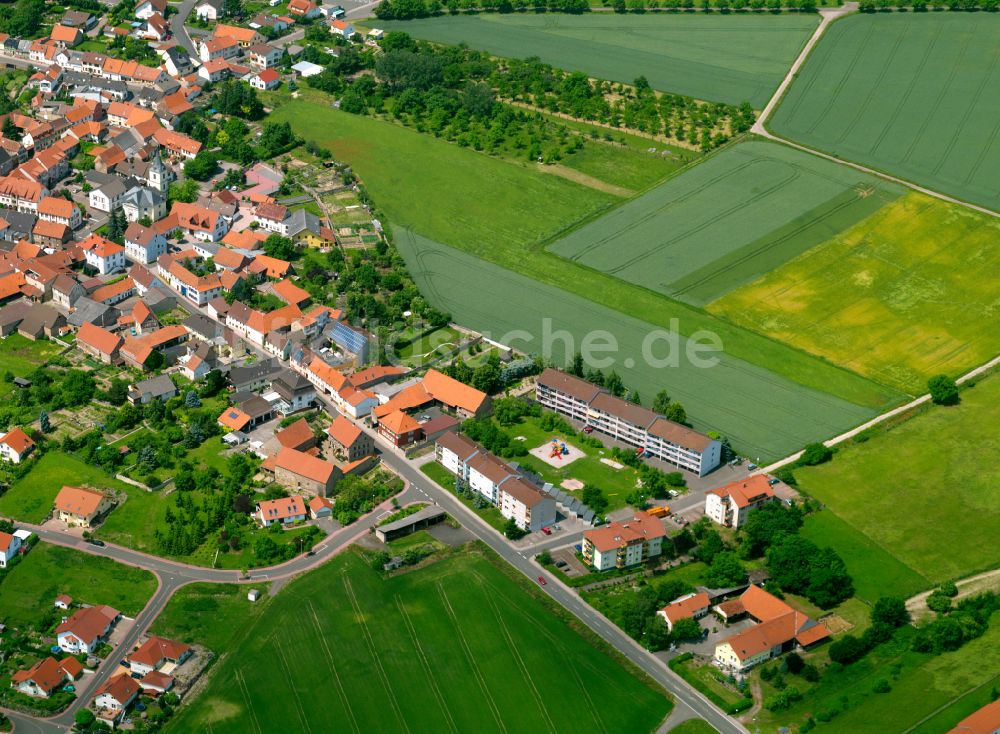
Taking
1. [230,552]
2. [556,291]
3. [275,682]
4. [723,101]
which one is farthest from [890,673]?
[723,101]

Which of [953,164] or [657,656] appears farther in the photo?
[953,164]

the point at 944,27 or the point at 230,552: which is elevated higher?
the point at 944,27

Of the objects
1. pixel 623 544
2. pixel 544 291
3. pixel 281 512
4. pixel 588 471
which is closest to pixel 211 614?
pixel 281 512

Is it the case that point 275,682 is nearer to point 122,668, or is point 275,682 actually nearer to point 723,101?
point 122,668

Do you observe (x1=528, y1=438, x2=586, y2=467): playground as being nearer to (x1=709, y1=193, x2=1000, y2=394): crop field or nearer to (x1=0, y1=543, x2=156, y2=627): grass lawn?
(x1=709, y1=193, x2=1000, y2=394): crop field

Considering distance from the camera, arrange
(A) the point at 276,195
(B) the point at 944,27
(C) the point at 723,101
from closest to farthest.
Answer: (A) the point at 276,195
(C) the point at 723,101
(B) the point at 944,27

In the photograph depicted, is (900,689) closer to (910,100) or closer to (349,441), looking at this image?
(349,441)

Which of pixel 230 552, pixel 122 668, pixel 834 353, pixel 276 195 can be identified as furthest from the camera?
pixel 276 195
